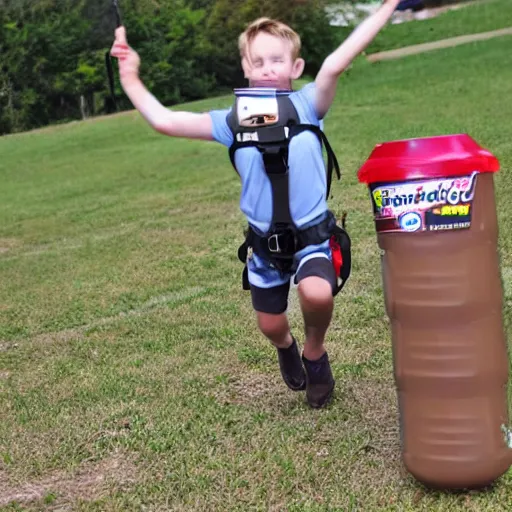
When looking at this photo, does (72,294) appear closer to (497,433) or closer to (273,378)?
(273,378)

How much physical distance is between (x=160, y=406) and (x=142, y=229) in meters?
5.65

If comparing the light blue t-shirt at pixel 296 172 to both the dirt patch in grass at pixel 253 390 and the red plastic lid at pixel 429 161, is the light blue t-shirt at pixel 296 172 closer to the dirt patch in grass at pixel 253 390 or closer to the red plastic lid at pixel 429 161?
the red plastic lid at pixel 429 161

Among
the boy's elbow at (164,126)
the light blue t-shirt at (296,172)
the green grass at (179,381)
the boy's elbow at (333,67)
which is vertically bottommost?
the green grass at (179,381)

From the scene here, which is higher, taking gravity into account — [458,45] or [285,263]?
[285,263]

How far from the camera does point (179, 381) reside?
4.30 meters

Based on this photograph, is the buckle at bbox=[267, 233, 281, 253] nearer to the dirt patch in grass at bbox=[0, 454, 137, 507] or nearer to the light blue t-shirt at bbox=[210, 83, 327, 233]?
the light blue t-shirt at bbox=[210, 83, 327, 233]

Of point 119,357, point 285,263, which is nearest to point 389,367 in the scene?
point 285,263

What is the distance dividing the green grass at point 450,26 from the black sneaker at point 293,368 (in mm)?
34612

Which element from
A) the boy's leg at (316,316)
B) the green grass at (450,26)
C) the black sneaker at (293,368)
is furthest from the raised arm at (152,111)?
the green grass at (450,26)

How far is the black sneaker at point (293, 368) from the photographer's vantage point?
151 inches

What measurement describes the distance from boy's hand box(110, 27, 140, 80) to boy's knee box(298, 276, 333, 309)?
3.56ft

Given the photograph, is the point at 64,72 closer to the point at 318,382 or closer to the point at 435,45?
the point at 435,45

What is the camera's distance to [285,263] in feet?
11.3

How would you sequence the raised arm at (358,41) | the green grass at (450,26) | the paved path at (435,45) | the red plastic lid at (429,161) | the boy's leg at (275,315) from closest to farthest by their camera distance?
the red plastic lid at (429,161) < the raised arm at (358,41) < the boy's leg at (275,315) < the paved path at (435,45) < the green grass at (450,26)
